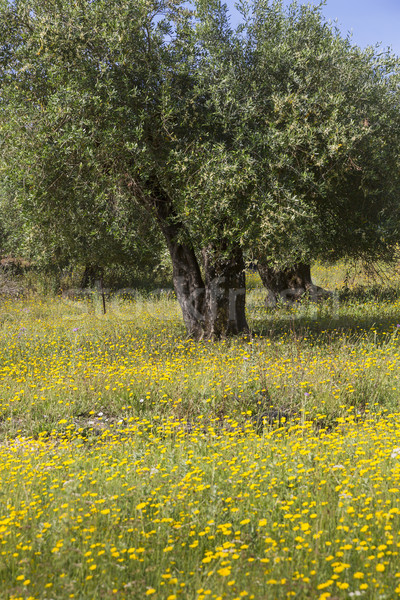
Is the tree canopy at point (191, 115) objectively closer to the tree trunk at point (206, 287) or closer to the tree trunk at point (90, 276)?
the tree trunk at point (206, 287)

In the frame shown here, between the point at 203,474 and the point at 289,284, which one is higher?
the point at 289,284

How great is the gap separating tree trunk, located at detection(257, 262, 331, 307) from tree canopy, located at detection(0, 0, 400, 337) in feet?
21.3

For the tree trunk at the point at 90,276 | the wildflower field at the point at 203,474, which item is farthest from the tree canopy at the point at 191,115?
the tree trunk at the point at 90,276

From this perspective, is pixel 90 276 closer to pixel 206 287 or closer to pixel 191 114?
pixel 206 287

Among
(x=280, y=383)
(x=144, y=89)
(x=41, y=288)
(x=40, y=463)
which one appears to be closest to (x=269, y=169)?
(x=144, y=89)

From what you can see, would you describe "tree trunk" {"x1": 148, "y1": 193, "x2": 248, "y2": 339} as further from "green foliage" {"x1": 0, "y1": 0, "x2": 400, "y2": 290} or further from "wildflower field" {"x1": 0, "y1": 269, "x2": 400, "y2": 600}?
"wildflower field" {"x1": 0, "y1": 269, "x2": 400, "y2": 600}

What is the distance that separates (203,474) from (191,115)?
26.4 ft

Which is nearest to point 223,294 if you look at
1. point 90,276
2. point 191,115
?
point 191,115

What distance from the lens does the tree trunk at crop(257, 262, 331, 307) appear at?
738 inches

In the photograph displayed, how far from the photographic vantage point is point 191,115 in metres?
10.9

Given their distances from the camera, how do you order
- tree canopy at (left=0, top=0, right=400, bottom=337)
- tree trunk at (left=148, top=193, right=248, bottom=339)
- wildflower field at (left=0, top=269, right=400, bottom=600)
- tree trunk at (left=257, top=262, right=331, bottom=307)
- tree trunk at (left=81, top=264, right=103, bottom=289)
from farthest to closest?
1. tree trunk at (left=81, top=264, right=103, bottom=289)
2. tree trunk at (left=257, top=262, right=331, bottom=307)
3. tree trunk at (left=148, top=193, right=248, bottom=339)
4. tree canopy at (left=0, top=0, right=400, bottom=337)
5. wildflower field at (left=0, top=269, right=400, bottom=600)

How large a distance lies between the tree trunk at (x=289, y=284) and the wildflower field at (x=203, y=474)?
6898mm

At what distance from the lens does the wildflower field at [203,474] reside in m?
3.59

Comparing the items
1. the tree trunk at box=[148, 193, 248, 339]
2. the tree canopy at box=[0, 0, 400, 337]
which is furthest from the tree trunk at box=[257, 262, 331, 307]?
the tree canopy at box=[0, 0, 400, 337]
